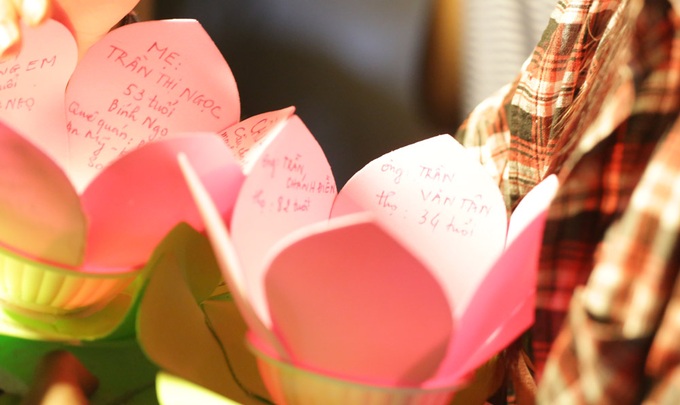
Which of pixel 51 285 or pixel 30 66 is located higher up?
pixel 30 66

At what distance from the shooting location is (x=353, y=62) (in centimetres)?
152

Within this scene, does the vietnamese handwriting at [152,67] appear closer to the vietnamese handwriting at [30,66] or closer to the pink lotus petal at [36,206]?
the vietnamese handwriting at [30,66]

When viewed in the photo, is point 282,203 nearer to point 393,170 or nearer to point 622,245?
point 393,170

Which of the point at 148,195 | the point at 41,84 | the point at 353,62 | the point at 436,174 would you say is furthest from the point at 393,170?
the point at 353,62

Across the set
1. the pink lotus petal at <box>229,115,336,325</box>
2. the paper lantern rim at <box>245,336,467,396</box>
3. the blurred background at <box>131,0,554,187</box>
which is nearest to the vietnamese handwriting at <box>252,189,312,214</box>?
the pink lotus petal at <box>229,115,336,325</box>

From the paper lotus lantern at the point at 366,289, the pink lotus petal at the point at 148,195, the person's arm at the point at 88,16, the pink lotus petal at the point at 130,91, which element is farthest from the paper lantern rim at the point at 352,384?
the person's arm at the point at 88,16

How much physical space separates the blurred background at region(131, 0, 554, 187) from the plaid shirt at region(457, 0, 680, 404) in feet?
3.41

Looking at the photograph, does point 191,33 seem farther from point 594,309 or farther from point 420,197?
point 594,309

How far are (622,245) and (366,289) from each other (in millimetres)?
133

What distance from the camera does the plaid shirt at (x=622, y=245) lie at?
355 millimetres

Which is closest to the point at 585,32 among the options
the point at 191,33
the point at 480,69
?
the point at 191,33

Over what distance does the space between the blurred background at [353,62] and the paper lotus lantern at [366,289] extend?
3.23 ft

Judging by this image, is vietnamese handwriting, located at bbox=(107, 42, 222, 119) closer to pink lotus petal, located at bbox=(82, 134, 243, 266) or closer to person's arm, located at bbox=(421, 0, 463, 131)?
pink lotus petal, located at bbox=(82, 134, 243, 266)

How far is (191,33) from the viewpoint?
0.62 metres
